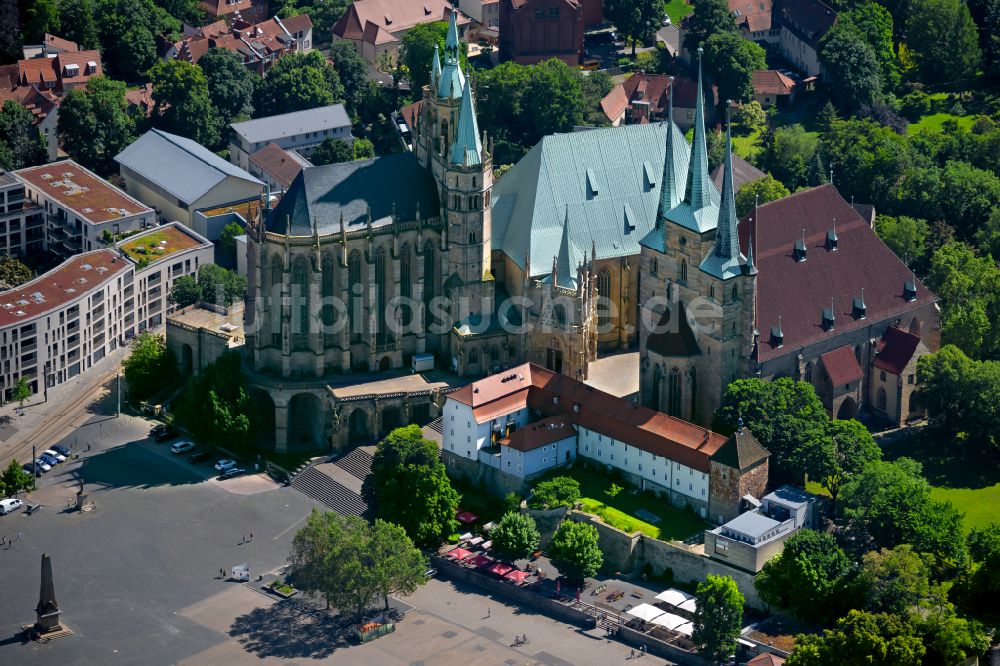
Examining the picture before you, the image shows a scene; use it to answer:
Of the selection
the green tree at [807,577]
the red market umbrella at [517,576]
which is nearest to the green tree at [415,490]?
A: the red market umbrella at [517,576]

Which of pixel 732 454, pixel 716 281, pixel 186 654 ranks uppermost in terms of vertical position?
pixel 716 281

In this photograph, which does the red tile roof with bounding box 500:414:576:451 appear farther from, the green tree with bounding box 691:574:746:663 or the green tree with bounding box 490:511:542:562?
the green tree with bounding box 691:574:746:663

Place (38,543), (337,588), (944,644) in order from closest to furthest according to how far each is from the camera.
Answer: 1. (944,644)
2. (337,588)
3. (38,543)

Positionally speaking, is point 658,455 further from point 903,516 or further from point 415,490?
point 903,516

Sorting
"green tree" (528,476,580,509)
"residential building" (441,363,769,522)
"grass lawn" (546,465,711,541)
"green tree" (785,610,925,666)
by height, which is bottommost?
"green tree" (785,610,925,666)

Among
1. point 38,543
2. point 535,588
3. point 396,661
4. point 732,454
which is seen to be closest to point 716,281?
point 732,454

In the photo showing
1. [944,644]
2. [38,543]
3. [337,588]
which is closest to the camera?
[944,644]

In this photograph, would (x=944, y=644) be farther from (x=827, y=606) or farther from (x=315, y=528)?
(x=315, y=528)

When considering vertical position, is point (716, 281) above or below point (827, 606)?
above

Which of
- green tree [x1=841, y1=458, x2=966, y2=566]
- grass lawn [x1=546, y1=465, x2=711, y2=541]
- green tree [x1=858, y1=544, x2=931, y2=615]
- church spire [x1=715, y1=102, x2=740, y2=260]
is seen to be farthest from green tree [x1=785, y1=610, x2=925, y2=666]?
church spire [x1=715, y1=102, x2=740, y2=260]
